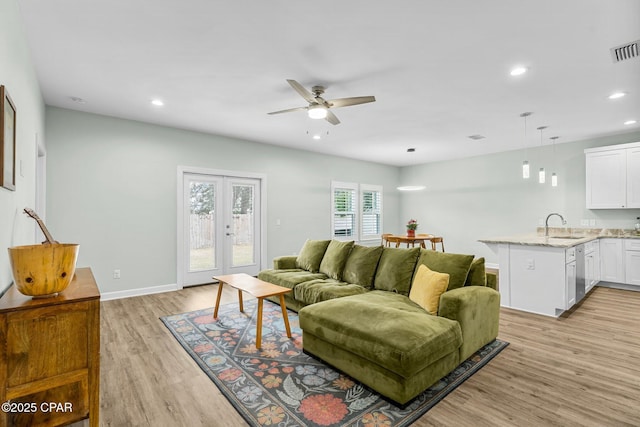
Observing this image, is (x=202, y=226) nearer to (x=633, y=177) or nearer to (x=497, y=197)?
(x=497, y=197)

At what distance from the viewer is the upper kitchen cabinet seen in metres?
5.09

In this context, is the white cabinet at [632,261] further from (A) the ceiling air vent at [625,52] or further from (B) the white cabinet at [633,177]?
(A) the ceiling air vent at [625,52]

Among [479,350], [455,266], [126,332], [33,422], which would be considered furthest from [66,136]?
[479,350]

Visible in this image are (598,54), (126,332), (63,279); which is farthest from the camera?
(126,332)

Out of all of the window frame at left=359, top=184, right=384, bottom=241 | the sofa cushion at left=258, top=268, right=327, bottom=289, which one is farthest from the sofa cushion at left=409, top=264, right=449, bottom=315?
the window frame at left=359, top=184, right=384, bottom=241

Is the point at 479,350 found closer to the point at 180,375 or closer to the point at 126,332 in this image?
the point at 180,375

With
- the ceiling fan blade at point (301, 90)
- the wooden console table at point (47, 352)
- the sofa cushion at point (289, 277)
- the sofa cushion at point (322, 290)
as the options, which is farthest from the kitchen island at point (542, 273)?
the wooden console table at point (47, 352)

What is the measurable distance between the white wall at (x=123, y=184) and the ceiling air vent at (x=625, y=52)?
5079mm

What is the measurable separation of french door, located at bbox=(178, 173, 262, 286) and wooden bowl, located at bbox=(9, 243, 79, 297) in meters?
3.68

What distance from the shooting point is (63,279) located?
5.17 feet

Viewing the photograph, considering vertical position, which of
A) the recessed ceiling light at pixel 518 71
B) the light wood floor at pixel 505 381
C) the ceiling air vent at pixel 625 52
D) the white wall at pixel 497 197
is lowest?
the light wood floor at pixel 505 381

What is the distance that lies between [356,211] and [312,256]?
3.75 metres

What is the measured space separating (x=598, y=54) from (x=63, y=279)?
172 inches

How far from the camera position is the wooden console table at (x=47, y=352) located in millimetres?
1380
